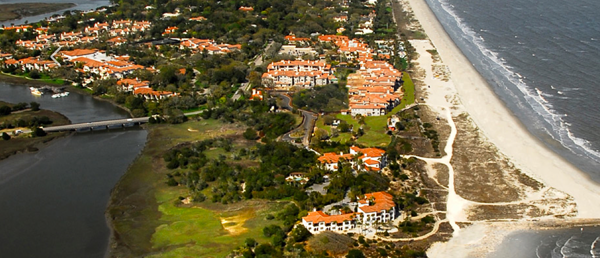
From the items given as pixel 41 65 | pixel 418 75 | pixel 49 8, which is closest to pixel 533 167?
pixel 418 75

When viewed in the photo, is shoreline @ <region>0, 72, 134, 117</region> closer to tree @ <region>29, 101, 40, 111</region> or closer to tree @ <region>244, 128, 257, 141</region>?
tree @ <region>29, 101, 40, 111</region>

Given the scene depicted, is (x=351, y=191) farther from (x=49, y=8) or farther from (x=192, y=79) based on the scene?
(x=49, y=8)

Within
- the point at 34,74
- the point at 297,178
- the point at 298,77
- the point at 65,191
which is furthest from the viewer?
the point at 34,74

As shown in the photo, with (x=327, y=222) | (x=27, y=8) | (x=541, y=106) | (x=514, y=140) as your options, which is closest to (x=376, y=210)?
(x=327, y=222)

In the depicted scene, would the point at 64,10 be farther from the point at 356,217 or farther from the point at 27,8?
the point at 356,217

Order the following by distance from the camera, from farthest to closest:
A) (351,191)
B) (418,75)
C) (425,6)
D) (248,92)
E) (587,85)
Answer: (425,6) → (418,75) → (248,92) → (587,85) → (351,191)

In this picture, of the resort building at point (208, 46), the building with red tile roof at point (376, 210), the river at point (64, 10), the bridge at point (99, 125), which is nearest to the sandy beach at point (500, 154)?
the building with red tile roof at point (376, 210)

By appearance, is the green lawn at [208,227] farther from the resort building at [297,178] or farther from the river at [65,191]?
the river at [65,191]
